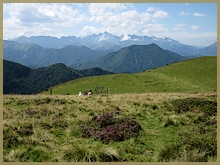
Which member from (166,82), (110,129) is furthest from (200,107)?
(166,82)

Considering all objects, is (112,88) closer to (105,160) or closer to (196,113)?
(196,113)

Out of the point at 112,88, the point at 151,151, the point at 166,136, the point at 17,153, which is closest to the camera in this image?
the point at 17,153

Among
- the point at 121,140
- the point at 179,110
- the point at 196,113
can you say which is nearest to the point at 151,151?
the point at 121,140

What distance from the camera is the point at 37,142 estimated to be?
880 centimetres

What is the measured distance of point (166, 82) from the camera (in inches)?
2940

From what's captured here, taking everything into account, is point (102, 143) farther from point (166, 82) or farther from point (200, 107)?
point (166, 82)

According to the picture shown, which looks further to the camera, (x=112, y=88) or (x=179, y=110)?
(x=112, y=88)

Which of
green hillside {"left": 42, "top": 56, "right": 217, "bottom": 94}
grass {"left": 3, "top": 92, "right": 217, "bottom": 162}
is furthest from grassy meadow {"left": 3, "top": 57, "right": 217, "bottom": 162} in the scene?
green hillside {"left": 42, "top": 56, "right": 217, "bottom": 94}

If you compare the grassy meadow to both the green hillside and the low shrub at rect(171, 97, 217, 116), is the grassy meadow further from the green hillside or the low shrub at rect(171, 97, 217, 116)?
the green hillside

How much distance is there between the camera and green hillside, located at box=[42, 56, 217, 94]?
67125 millimetres

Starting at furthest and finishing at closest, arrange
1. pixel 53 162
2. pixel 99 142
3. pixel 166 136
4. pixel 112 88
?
pixel 112 88, pixel 166 136, pixel 99 142, pixel 53 162

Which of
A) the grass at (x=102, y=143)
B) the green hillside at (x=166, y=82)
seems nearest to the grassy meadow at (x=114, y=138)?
the grass at (x=102, y=143)

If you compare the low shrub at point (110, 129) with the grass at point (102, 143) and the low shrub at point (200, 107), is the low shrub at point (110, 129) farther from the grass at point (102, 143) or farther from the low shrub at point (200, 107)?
the low shrub at point (200, 107)

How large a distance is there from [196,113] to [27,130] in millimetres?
10697
